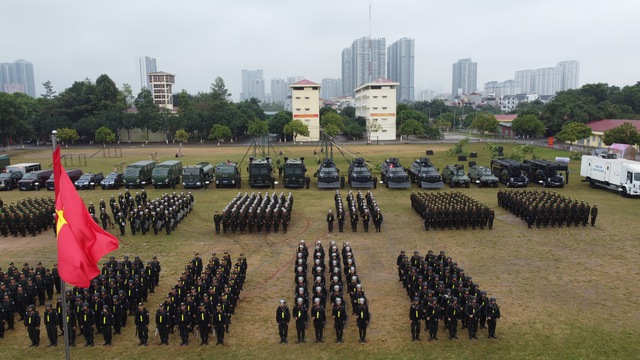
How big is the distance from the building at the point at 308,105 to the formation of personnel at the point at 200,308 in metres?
56.6

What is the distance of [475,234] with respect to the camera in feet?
56.2

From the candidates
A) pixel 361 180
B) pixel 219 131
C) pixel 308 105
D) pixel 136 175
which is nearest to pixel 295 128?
pixel 308 105

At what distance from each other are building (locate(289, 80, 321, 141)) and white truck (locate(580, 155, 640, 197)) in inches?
1731

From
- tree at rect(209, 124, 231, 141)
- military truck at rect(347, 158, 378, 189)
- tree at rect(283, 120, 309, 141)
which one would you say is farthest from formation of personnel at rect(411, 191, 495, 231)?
tree at rect(209, 124, 231, 141)

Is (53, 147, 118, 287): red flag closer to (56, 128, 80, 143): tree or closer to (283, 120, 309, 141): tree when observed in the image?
(283, 120, 309, 141): tree

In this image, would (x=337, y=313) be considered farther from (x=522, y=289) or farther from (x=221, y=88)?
(x=221, y=88)

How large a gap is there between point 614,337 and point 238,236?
11942 millimetres

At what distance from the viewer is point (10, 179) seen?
1068 inches

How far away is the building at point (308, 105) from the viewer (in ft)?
221

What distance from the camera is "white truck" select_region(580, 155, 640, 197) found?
2350cm

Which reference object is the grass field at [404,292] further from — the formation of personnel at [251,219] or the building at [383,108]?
the building at [383,108]

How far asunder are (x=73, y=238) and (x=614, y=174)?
26.6 m

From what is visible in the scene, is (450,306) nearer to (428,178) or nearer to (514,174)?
(428,178)

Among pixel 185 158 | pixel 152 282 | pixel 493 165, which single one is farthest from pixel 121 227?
pixel 185 158
